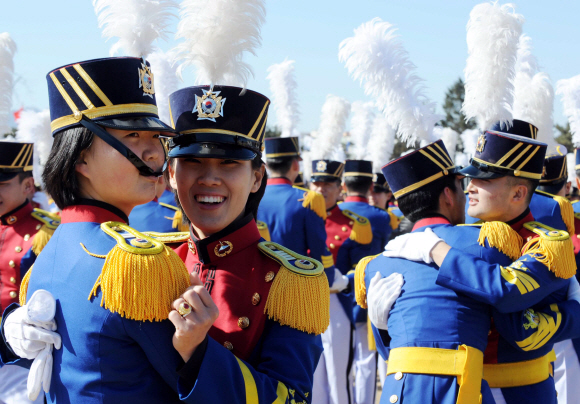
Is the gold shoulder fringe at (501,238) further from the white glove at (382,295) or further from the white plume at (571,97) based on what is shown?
the white plume at (571,97)

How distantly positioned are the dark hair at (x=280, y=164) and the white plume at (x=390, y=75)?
303cm

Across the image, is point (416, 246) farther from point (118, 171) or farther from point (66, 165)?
point (66, 165)

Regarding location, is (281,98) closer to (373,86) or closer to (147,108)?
(373,86)

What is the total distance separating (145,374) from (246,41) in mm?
1395

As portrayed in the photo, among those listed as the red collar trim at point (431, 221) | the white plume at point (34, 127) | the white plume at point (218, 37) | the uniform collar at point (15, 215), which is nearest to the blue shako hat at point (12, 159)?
the uniform collar at point (15, 215)

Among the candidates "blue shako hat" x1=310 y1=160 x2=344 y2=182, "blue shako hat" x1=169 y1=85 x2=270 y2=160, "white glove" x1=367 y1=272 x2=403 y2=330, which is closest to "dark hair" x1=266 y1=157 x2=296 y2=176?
"blue shako hat" x1=310 y1=160 x2=344 y2=182

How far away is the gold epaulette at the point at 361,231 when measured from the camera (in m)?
8.11

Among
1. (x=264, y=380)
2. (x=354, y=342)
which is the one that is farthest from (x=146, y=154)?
(x=354, y=342)

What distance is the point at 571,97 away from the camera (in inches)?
288

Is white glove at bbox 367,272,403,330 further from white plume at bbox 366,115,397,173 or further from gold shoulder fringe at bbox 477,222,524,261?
white plume at bbox 366,115,397,173

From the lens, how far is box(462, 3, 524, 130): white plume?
419 centimetres

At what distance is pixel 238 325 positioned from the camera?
86.9 inches

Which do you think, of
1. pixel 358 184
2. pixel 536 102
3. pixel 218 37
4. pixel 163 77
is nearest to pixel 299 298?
pixel 218 37

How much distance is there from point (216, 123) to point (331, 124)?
826 centimetres
